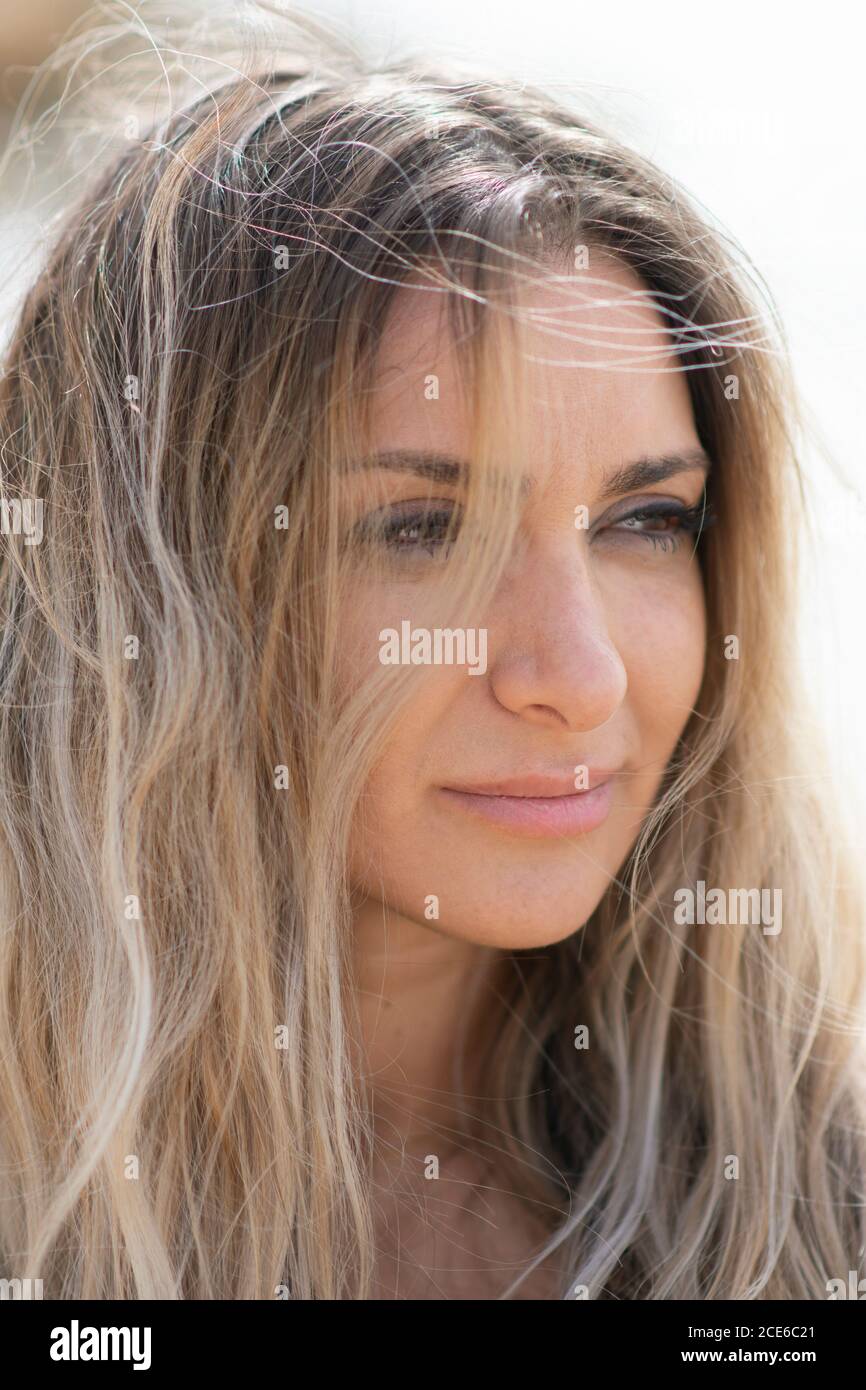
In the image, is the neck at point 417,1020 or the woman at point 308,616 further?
the neck at point 417,1020

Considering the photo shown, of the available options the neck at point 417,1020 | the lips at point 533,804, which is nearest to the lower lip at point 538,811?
the lips at point 533,804

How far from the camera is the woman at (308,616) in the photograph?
34.5 inches

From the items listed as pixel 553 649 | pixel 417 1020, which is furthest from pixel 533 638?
pixel 417 1020

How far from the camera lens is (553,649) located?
0.89 m

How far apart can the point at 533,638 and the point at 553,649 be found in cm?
2

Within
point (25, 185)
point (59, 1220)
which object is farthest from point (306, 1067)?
point (25, 185)

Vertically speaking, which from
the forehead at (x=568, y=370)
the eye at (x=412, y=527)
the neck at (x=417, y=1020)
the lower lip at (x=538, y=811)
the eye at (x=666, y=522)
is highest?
the forehead at (x=568, y=370)

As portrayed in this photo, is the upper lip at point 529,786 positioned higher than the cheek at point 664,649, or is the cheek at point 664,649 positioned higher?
the cheek at point 664,649

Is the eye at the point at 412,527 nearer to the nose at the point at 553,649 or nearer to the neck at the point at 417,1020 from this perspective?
the nose at the point at 553,649

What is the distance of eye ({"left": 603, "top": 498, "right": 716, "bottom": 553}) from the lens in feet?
3.23

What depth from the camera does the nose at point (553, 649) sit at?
0.89 m

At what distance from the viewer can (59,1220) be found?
0.89 meters
